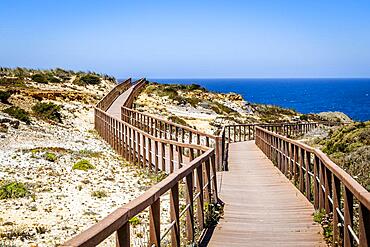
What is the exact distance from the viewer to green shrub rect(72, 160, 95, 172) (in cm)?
1489

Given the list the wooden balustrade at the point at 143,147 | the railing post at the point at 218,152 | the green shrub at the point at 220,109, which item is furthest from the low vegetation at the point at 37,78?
the railing post at the point at 218,152

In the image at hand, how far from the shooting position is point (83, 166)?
15047mm

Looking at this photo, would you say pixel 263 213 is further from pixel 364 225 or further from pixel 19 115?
pixel 19 115

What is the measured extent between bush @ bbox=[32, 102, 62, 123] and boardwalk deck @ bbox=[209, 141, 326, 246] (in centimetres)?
1715

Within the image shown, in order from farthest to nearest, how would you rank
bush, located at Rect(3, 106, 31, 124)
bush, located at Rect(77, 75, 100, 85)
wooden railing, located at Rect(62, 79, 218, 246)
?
1. bush, located at Rect(77, 75, 100, 85)
2. bush, located at Rect(3, 106, 31, 124)
3. wooden railing, located at Rect(62, 79, 218, 246)

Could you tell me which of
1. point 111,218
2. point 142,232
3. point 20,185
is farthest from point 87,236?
point 20,185

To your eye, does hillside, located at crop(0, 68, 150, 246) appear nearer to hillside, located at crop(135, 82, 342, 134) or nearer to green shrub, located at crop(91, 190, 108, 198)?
green shrub, located at crop(91, 190, 108, 198)

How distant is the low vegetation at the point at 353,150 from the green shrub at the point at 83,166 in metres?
7.27

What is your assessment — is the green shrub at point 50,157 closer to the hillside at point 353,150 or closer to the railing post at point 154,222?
the hillside at point 353,150

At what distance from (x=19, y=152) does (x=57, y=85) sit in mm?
31374

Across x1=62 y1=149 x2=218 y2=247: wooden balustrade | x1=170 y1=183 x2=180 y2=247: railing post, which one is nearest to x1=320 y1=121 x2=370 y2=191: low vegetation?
x1=62 y1=149 x2=218 y2=247: wooden balustrade

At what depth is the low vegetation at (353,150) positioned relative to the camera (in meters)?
12.3

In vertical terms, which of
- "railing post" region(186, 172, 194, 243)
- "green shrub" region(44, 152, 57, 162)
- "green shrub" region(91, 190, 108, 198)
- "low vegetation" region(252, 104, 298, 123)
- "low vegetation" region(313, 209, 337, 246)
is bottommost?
"low vegetation" region(252, 104, 298, 123)

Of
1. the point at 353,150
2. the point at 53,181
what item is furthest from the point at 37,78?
the point at 353,150
